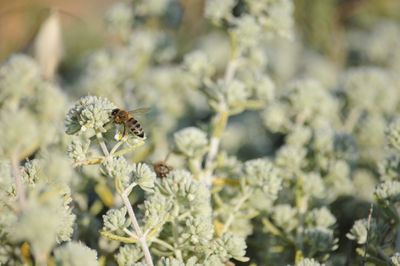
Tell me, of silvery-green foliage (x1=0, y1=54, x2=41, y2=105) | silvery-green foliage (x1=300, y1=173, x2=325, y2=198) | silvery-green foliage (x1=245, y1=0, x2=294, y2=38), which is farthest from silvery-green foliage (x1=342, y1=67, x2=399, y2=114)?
silvery-green foliage (x1=0, y1=54, x2=41, y2=105)

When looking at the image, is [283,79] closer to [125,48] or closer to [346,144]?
[125,48]

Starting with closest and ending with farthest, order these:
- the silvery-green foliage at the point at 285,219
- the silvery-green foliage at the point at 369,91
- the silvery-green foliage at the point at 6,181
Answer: the silvery-green foliage at the point at 6,181 → the silvery-green foliage at the point at 285,219 → the silvery-green foliage at the point at 369,91

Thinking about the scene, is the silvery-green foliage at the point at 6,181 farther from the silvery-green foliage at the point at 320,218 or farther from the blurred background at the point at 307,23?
the blurred background at the point at 307,23

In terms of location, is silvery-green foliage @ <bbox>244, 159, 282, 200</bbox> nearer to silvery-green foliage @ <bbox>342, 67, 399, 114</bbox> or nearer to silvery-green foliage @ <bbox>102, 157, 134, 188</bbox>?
silvery-green foliage @ <bbox>102, 157, 134, 188</bbox>

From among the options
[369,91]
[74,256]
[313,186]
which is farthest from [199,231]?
[369,91]

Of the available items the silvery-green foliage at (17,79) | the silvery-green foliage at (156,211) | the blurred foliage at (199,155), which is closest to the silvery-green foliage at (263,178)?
the blurred foliage at (199,155)

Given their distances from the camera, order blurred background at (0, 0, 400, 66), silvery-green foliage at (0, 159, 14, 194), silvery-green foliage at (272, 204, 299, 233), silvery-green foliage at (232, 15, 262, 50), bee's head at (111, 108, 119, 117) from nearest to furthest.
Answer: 1. silvery-green foliage at (0, 159, 14, 194)
2. bee's head at (111, 108, 119, 117)
3. silvery-green foliage at (272, 204, 299, 233)
4. silvery-green foliage at (232, 15, 262, 50)
5. blurred background at (0, 0, 400, 66)

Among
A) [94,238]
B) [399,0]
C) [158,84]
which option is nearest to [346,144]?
[94,238]

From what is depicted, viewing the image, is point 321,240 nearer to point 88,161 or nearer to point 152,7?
point 88,161
